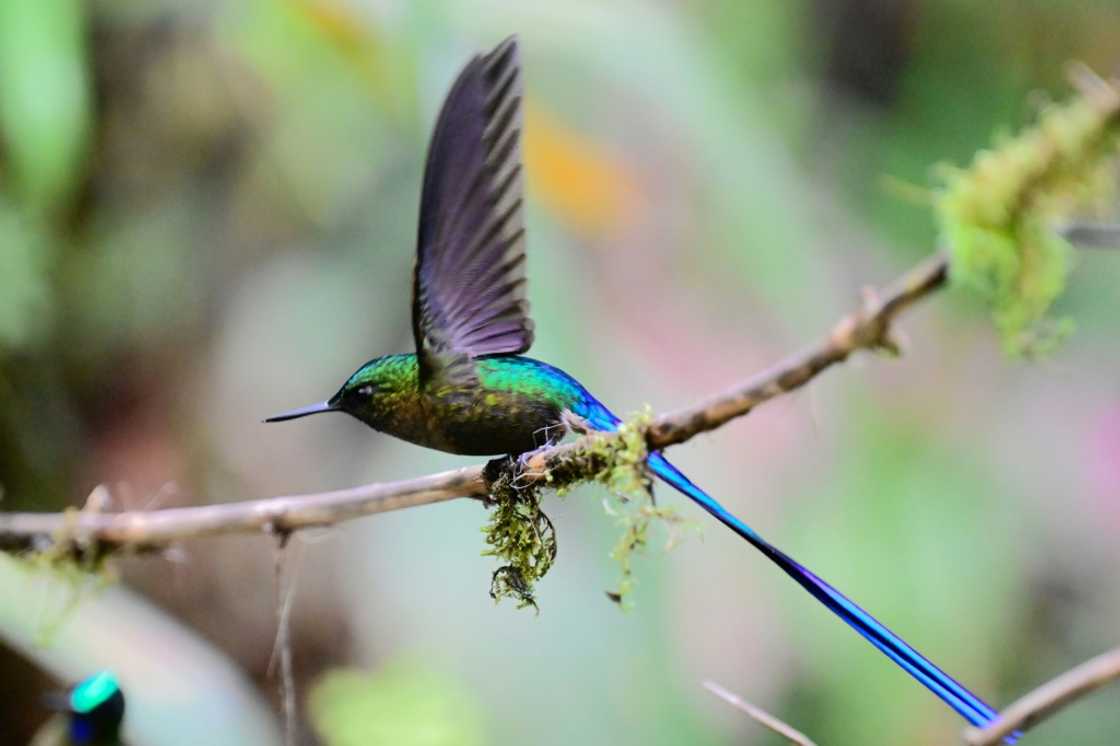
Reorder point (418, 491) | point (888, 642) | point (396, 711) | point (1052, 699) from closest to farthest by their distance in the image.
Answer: point (1052, 699)
point (888, 642)
point (418, 491)
point (396, 711)

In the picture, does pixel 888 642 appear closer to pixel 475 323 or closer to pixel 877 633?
pixel 877 633

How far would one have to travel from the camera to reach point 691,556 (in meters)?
1.34

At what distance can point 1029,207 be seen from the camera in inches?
14.5

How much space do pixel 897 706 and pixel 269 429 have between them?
973 mm

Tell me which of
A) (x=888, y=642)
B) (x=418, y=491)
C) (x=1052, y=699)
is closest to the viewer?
(x=1052, y=699)

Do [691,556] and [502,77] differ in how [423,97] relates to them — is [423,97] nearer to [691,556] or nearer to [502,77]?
[691,556]

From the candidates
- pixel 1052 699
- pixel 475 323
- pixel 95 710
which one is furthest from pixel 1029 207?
pixel 95 710

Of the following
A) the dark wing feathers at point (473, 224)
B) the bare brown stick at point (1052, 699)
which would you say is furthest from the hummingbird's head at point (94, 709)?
the bare brown stick at point (1052, 699)

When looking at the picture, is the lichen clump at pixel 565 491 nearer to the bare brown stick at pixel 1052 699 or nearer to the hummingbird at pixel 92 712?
the bare brown stick at pixel 1052 699

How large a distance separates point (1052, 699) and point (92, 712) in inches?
30.4

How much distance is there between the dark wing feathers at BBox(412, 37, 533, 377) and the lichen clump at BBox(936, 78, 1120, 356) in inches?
7.6

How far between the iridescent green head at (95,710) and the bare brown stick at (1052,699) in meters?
0.72

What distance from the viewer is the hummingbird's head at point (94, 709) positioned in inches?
35.4

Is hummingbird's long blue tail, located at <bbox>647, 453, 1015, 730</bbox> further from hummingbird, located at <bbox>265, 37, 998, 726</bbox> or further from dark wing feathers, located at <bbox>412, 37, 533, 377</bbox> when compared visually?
dark wing feathers, located at <bbox>412, 37, 533, 377</bbox>
